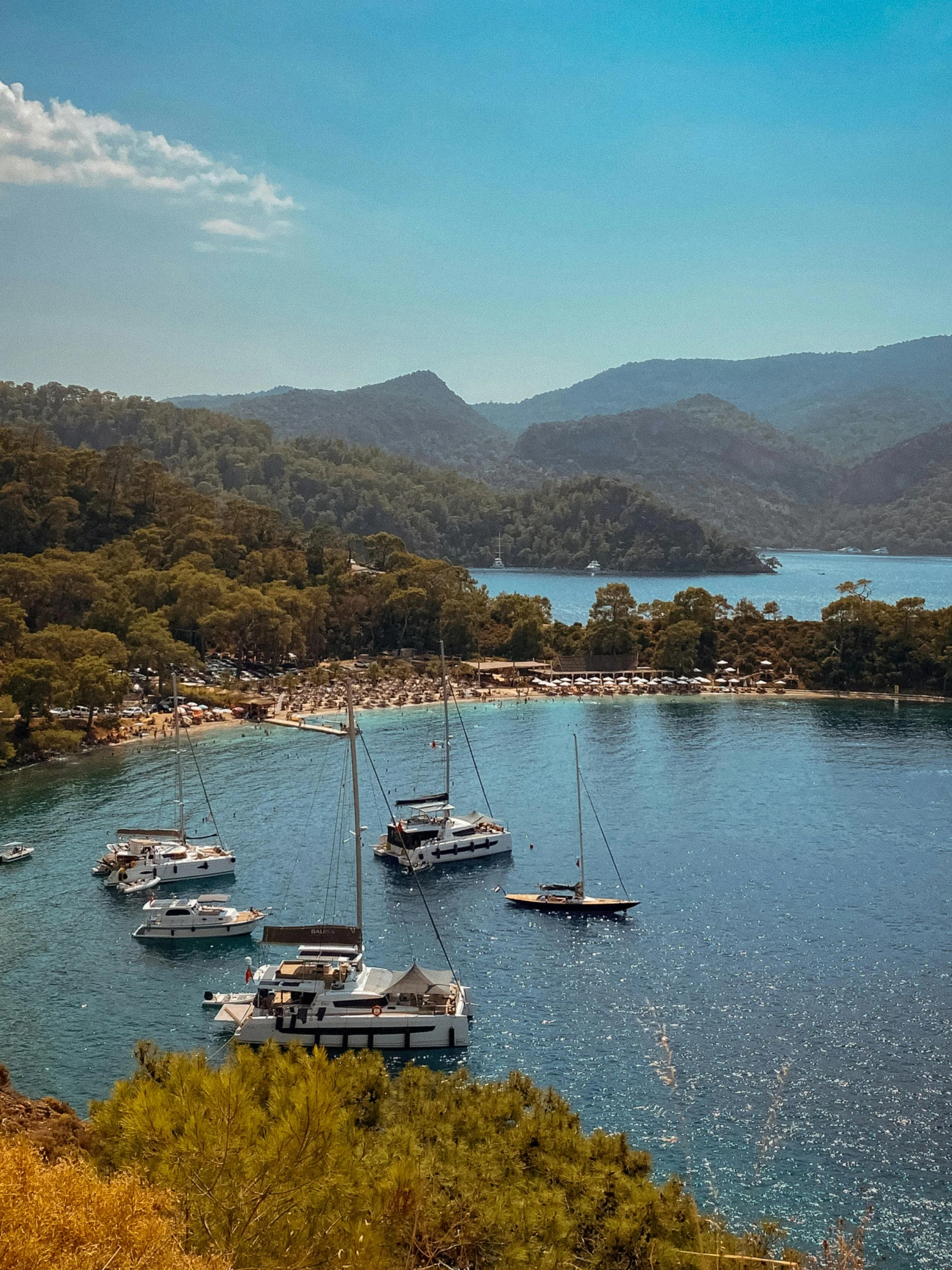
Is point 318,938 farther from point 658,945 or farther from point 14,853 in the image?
point 14,853

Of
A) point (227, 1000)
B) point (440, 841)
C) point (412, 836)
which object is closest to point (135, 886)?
point (412, 836)

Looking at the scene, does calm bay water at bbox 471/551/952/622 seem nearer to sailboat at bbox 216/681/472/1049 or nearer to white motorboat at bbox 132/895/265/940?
white motorboat at bbox 132/895/265/940

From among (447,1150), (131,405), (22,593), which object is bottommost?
(447,1150)

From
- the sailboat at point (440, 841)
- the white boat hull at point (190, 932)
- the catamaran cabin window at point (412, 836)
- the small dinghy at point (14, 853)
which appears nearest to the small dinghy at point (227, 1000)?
the white boat hull at point (190, 932)

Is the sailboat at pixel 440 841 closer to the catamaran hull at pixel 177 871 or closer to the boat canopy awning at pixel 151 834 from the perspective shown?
the catamaran hull at pixel 177 871

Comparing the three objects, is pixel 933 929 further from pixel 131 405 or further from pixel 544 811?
pixel 131 405

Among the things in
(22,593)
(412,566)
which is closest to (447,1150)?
(22,593)

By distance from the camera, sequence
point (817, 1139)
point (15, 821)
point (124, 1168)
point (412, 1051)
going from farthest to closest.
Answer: point (15, 821) → point (412, 1051) → point (817, 1139) → point (124, 1168)
